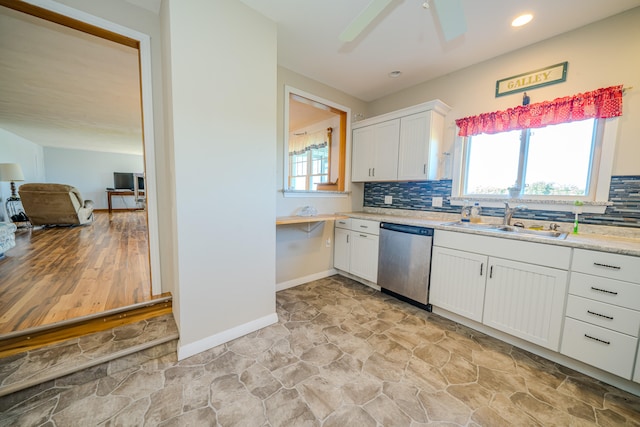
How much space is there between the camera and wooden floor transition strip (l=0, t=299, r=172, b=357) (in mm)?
1547

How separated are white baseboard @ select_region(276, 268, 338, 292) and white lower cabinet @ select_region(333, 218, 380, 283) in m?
0.14

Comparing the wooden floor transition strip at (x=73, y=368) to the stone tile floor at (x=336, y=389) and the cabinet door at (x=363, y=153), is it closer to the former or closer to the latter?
the stone tile floor at (x=336, y=389)

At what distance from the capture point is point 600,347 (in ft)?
4.77

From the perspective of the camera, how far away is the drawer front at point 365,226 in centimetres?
277

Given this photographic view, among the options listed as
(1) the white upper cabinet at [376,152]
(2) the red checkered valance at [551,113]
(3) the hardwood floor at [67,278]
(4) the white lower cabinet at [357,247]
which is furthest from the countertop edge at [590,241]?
(3) the hardwood floor at [67,278]

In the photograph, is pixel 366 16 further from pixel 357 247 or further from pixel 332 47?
pixel 357 247

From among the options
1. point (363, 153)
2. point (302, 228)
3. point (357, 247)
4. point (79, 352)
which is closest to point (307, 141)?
point (363, 153)

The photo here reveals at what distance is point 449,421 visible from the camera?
122 cm

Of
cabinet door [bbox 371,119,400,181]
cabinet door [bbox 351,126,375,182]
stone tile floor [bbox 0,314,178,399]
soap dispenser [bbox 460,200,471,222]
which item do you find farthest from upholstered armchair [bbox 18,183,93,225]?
soap dispenser [bbox 460,200,471,222]

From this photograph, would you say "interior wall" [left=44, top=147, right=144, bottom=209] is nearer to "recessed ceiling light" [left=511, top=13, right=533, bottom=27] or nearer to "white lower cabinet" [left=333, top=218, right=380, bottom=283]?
"white lower cabinet" [left=333, top=218, right=380, bottom=283]

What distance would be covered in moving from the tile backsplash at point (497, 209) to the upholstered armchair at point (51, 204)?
6.60 m

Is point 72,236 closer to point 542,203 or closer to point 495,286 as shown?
point 495,286

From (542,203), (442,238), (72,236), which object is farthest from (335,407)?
(72,236)

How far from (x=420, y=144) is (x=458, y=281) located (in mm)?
1530
